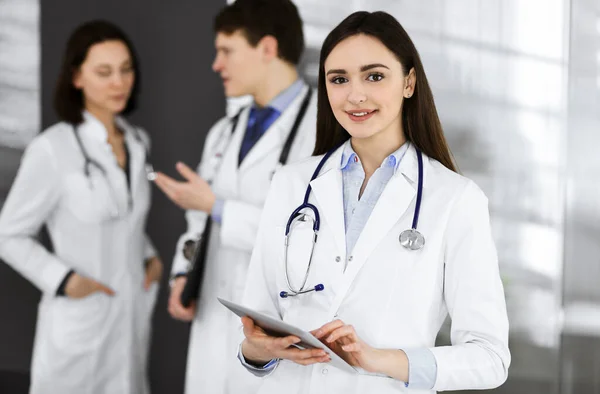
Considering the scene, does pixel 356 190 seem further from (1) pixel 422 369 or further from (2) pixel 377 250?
(1) pixel 422 369

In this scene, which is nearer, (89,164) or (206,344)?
(206,344)

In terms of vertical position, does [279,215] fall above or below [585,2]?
below

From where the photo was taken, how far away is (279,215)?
185 cm

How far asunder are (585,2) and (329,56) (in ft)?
5.16

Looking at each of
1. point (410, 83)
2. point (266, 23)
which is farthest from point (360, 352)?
point (266, 23)

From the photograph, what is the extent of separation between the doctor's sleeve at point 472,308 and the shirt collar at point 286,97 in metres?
1.34

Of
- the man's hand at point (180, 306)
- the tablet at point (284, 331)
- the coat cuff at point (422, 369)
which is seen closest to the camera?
the tablet at point (284, 331)

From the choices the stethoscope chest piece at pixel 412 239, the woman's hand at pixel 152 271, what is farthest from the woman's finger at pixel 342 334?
the woman's hand at pixel 152 271

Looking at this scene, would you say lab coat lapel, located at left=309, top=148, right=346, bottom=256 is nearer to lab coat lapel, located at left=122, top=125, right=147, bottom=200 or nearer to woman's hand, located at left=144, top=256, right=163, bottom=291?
lab coat lapel, located at left=122, top=125, right=147, bottom=200

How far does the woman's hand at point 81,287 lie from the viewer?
10.3 feet

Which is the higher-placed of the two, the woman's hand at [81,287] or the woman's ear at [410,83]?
A: the woman's ear at [410,83]

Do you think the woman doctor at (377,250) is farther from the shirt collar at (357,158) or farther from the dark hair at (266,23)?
the dark hair at (266,23)

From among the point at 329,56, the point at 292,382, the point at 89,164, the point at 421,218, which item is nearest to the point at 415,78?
the point at 329,56

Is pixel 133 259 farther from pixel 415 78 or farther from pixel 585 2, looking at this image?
pixel 585 2
